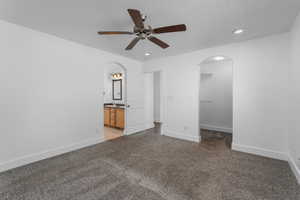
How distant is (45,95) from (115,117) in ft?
8.63

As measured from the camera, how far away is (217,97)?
191 inches

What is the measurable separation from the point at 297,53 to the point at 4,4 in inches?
176

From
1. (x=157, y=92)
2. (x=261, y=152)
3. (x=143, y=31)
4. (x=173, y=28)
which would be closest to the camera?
(x=173, y=28)

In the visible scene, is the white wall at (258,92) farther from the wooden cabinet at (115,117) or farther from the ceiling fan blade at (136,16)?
the wooden cabinet at (115,117)

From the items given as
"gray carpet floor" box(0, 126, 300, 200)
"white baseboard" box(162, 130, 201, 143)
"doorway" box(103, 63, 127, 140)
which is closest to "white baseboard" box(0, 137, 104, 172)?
"gray carpet floor" box(0, 126, 300, 200)

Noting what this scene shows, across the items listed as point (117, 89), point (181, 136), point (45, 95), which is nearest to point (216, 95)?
point (181, 136)

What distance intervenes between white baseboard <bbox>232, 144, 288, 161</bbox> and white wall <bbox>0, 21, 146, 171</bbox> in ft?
11.7

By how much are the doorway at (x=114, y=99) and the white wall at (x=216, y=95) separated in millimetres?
3194

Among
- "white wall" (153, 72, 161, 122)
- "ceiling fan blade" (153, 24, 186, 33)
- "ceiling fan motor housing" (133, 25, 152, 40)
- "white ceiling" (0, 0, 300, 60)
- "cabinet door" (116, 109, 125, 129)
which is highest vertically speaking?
"white ceiling" (0, 0, 300, 60)

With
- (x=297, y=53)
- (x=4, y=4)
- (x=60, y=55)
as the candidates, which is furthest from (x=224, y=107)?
(x=4, y=4)

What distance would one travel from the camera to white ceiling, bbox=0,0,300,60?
176 centimetres

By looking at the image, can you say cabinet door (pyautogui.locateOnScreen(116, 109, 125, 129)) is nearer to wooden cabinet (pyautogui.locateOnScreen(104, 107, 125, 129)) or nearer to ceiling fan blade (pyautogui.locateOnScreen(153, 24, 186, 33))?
wooden cabinet (pyautogui.locateOnScreen(104, 107, 125, 129))

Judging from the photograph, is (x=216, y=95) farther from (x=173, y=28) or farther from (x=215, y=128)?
(x=173, y=28)

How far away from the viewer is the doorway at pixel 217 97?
4.58 metres
